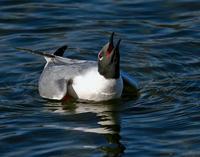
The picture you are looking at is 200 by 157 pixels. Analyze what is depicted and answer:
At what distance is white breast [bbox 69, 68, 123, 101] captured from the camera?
39.4 ft

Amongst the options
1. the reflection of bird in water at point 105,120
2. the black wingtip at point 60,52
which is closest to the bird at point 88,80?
the reflection of bird in water at point 105,120

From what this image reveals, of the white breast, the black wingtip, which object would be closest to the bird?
the white breast

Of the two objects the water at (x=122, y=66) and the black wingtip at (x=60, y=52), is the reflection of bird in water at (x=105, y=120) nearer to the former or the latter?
the water at (x=122, y=66)

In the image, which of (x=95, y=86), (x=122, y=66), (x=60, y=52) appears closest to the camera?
(x=95, y=86)

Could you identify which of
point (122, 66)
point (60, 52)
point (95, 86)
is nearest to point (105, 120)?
point (95, 86)

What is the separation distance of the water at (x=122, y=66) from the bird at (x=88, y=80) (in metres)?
0.15

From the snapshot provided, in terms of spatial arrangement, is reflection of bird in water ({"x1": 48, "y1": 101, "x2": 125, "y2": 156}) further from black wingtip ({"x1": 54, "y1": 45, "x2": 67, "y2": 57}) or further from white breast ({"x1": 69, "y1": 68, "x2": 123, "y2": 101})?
black wingtip ({"x1": 54, "y1": 45, "x2": 67, "y2": 57})

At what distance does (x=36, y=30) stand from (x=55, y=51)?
2.05 metres

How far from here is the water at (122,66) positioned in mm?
10492

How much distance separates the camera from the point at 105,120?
1145 cm

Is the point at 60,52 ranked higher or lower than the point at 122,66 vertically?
higher

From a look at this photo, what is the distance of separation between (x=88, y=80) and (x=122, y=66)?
153cm

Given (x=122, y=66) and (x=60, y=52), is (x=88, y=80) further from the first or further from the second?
(x=122, y=66)

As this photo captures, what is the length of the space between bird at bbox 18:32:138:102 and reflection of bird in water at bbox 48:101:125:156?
0.46 ft
